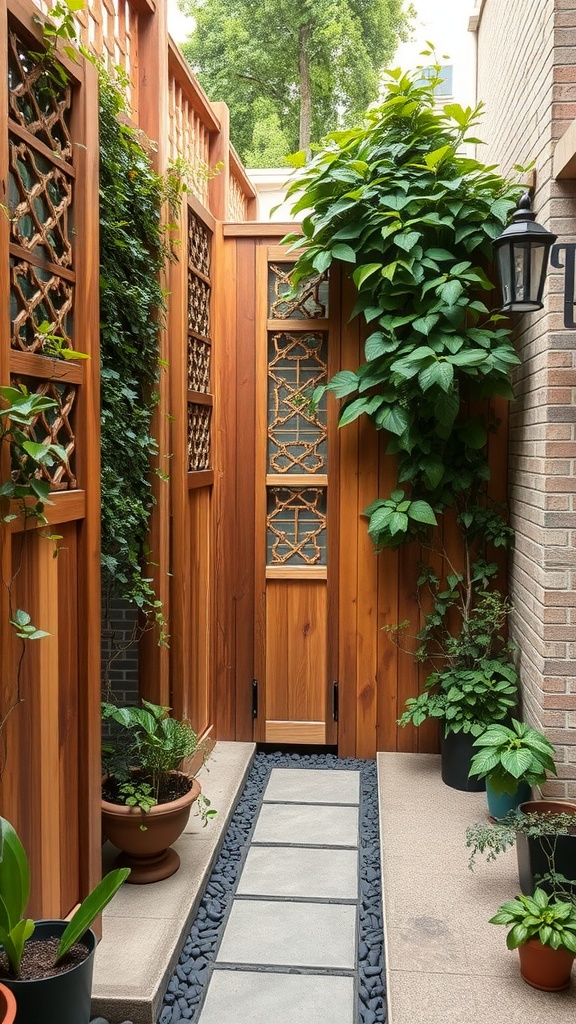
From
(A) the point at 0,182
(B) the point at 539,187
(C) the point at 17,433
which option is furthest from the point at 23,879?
(B) the point at 539,187

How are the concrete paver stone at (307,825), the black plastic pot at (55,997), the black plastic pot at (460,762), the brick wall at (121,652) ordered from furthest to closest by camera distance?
the black plastic pot at (460,762)
the brick wall at (121,652)
the concrete paver stone at (307,825)
the black plastic pot at (55,997)

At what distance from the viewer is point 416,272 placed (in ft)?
11.8

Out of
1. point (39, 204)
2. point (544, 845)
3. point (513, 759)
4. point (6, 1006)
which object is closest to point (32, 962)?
point (6, 1006)

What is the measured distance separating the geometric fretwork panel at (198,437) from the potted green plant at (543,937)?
2.21 m

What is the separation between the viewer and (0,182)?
1.78 meters

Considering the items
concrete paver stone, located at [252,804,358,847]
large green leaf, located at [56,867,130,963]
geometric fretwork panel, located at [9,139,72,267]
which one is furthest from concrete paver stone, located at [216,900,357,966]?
geometric fretwork panel, located at [9,139,72,267]

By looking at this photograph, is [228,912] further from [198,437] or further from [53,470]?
[198,437]

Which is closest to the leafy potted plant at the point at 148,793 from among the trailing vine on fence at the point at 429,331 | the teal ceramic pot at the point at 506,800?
the teal ceramic pot at the point at 506,800

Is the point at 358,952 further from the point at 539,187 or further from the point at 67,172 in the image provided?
the point at 539,187

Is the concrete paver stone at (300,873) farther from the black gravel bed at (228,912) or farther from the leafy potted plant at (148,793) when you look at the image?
the leafy potted plant at (148,793)

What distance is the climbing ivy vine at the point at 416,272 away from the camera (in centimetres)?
356

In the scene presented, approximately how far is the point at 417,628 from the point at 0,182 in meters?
2.96

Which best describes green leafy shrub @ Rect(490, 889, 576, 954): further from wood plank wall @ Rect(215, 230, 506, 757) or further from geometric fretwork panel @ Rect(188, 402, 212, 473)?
geometric fretwork panel @ Rect(188, 402, 212, 473)

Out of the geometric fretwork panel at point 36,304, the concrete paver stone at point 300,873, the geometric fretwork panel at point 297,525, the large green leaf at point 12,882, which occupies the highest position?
the geometric fretwork panel at point 36,304
